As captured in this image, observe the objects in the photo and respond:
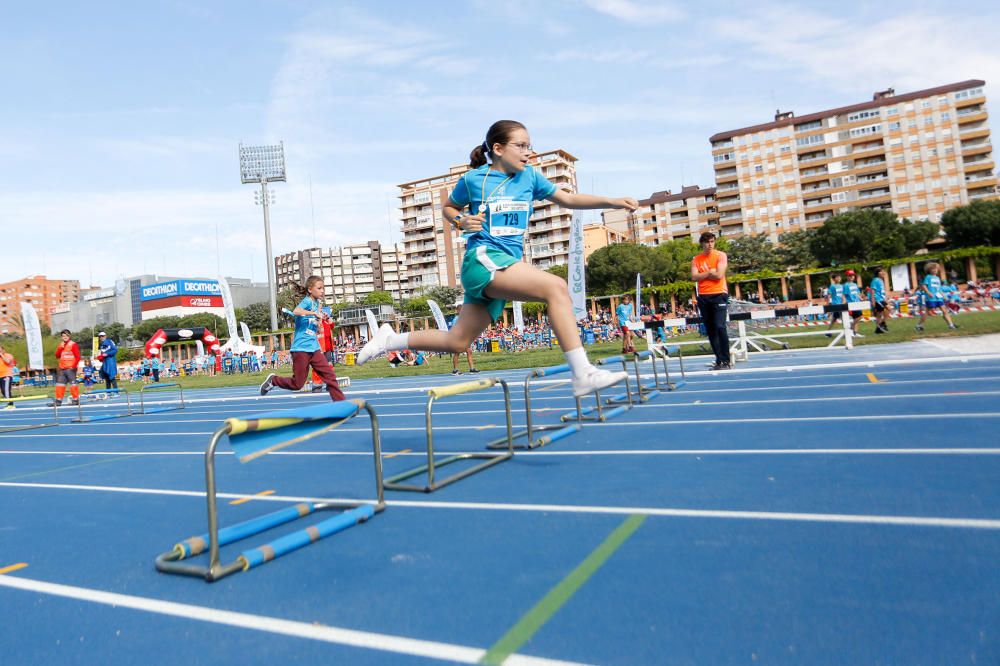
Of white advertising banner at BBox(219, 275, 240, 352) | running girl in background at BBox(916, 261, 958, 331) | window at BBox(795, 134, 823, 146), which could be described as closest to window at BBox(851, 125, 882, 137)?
window at BBox(795, 134, 823, 146)

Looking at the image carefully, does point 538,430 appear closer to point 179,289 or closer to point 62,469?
point 62,469

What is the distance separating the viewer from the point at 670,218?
102 metres

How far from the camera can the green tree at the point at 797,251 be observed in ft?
223

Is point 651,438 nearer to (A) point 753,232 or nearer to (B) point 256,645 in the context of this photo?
(B) point 256,645

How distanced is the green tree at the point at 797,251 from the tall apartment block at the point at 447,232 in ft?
98.8

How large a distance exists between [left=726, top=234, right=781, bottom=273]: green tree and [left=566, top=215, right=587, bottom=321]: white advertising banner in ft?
190

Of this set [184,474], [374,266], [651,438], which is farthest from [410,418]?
[374,266]

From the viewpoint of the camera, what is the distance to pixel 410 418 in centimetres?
788

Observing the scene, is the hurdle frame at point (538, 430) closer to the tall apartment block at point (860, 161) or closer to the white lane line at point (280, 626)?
the white lane line at point (280, 626)

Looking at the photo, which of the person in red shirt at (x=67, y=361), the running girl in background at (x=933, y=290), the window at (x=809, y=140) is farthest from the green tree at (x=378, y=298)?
the running girl in background at (x=933, y=290)

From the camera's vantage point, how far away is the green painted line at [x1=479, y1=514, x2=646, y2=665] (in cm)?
170

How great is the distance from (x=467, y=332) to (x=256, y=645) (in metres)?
2.52

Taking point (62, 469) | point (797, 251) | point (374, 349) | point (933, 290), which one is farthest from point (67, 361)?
point (797, 251)

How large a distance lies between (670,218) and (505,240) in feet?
339
